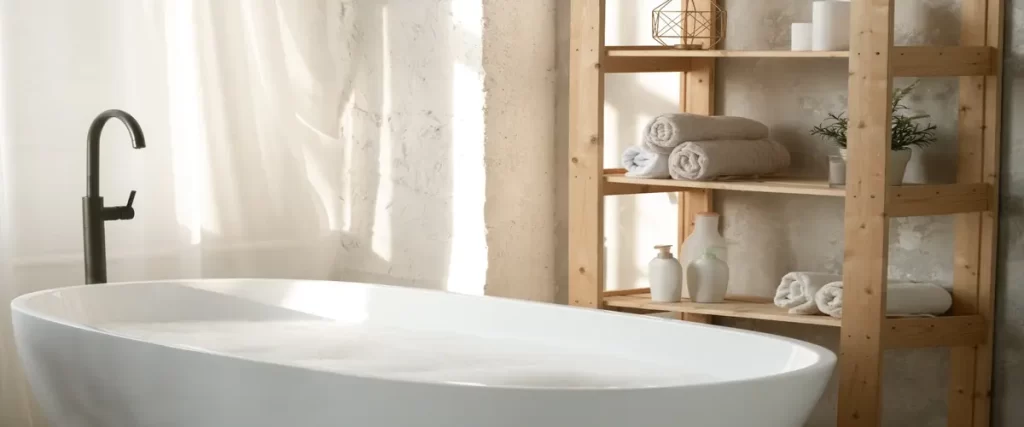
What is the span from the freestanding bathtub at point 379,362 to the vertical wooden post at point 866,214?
0.36m

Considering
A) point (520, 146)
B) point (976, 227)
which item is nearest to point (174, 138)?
point (520, 146)

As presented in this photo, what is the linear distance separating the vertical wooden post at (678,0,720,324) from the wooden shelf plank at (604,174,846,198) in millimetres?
82

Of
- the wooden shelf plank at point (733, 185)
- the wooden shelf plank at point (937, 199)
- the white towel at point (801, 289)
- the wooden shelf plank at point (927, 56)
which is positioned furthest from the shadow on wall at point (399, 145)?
the wooden shelf plank at point (937, 199)

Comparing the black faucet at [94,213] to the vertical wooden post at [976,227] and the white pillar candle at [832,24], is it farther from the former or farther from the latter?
the vertical wooden post at [976,227]

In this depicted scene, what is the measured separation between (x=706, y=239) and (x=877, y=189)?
1.79ft

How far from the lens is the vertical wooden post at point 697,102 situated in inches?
118

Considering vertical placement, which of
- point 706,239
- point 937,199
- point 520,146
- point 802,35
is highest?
point 802,35

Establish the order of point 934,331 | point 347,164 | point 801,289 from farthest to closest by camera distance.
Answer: point 347,164 < point 801,289 < point 934,331

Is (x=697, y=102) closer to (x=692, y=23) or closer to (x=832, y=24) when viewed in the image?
(x=692, y=23)

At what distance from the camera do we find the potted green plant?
2.52 m

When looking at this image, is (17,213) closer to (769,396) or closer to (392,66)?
(392,66)

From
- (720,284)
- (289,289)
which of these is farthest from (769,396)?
(289,289)

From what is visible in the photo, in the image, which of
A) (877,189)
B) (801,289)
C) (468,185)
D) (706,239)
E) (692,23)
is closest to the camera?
(877,189)

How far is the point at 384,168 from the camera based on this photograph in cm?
344
